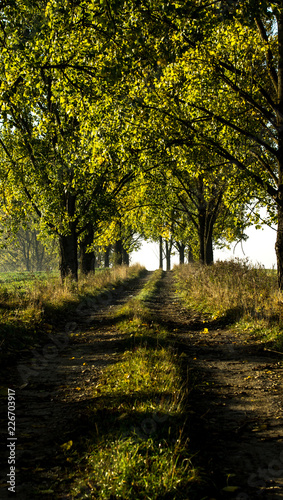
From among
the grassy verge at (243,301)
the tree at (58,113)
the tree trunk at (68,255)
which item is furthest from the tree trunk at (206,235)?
the tree trunk at (68,255)

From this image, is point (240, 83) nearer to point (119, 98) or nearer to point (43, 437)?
point (119, 98)

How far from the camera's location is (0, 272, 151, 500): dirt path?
339 centimetres

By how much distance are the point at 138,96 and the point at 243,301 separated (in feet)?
21.9

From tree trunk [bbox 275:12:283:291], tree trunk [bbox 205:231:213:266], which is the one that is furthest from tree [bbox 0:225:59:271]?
tree trunk [bbox 275:12:283:291]

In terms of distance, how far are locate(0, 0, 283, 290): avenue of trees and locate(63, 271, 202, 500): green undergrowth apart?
546 cm

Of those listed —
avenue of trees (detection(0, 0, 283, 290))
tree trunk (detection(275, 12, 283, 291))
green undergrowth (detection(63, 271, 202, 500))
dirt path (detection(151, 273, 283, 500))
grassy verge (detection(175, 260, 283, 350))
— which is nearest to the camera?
green undergrowth (detection(63, 271, 202, 500))

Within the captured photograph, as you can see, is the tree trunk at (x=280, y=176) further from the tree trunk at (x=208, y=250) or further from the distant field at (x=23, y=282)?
the tree trunk at (x=208, y=250)

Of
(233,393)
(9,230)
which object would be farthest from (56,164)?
(233,393)

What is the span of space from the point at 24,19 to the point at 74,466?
371 inches

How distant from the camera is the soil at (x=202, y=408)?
10.7 ft

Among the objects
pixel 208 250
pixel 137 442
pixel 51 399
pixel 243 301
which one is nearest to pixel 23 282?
pixel 208 250

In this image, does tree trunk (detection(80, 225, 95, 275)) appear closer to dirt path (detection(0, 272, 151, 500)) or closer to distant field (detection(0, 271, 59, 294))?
distant field (detection(0, 271, 59, 294))

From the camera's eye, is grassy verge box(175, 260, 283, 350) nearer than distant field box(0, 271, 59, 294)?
Yes

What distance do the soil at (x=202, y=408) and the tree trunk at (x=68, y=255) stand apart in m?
7.14
